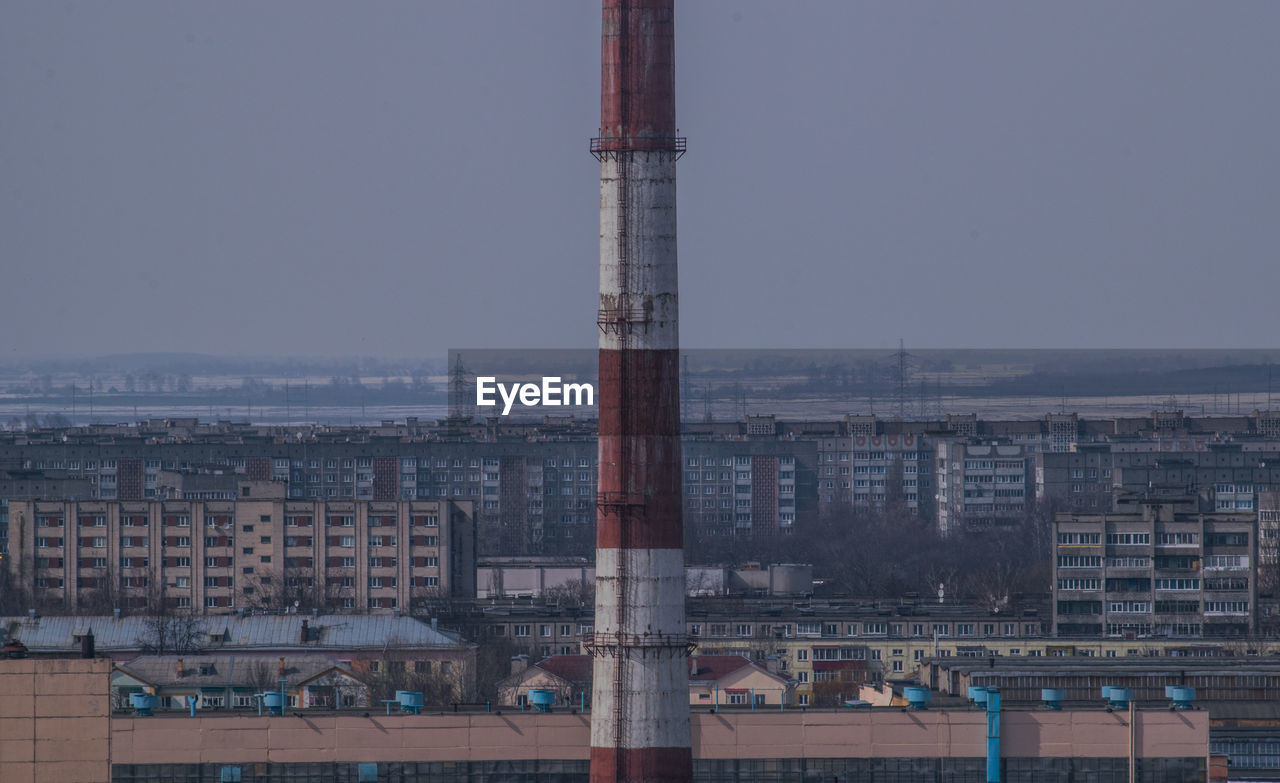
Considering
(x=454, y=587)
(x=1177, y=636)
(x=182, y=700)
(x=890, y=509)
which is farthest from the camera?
(x=890, y=509)

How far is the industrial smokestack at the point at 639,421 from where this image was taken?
3014 centimetres

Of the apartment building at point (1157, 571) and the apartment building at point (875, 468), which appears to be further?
the apartment building at point (875, 468)

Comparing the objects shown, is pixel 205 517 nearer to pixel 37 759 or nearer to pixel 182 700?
pixel 182 700

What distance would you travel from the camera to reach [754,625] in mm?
62938

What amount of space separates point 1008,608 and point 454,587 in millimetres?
15225

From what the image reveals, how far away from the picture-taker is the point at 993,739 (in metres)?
33.0

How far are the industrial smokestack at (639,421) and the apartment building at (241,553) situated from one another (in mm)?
41341

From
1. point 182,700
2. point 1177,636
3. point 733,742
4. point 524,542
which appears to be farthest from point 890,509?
point 733,742

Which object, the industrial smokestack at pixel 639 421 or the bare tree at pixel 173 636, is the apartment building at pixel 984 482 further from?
the industrial smokestack at pixel 639 421

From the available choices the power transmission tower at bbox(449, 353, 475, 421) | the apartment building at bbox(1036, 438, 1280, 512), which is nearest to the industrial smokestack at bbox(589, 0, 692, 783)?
the apartment building at bbox(1036, 438, 1280, 512)

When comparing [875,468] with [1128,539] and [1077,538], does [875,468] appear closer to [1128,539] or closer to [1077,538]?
[1077,538]

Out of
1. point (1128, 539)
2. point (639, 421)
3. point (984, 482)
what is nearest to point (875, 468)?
point (984, 482)

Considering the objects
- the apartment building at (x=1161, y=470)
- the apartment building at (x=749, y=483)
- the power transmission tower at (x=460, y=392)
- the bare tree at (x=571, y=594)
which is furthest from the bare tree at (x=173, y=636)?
the power transmission tower at (x=460, y=392)

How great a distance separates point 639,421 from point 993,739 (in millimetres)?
6189
